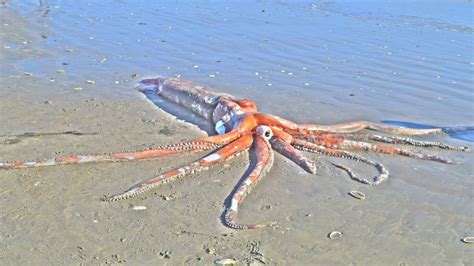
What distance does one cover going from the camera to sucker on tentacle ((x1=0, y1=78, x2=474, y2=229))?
511 cm

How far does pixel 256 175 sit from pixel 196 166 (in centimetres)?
63

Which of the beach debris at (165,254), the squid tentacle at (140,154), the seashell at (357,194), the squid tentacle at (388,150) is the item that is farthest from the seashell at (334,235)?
the squid tentacle at (140,154)

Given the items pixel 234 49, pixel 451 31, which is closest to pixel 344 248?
pixel 234 49

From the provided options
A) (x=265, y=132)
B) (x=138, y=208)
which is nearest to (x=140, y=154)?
(x=138, y=208)

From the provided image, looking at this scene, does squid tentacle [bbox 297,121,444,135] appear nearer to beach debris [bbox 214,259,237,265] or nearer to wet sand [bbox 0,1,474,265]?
wet sand [bbox 0,1,474,265]

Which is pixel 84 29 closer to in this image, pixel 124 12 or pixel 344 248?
pixel 124 12

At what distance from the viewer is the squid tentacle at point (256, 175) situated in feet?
14.1

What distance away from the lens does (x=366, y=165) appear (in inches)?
223

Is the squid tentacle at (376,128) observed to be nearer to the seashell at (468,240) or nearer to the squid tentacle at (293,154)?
the squid tentacle at (293,154)

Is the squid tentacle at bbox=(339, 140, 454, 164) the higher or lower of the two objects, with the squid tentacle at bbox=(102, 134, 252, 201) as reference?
higher

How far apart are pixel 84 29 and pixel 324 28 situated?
6.09m

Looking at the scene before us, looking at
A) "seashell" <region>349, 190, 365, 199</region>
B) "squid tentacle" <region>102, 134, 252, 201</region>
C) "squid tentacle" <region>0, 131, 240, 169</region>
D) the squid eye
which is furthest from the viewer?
the squid eye

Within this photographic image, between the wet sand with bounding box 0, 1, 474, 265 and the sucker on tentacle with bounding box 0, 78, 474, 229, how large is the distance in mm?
105

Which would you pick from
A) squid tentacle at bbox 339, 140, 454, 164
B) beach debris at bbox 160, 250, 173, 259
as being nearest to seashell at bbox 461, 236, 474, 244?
squid tentacle at bbox 339, 140, 454, 164
